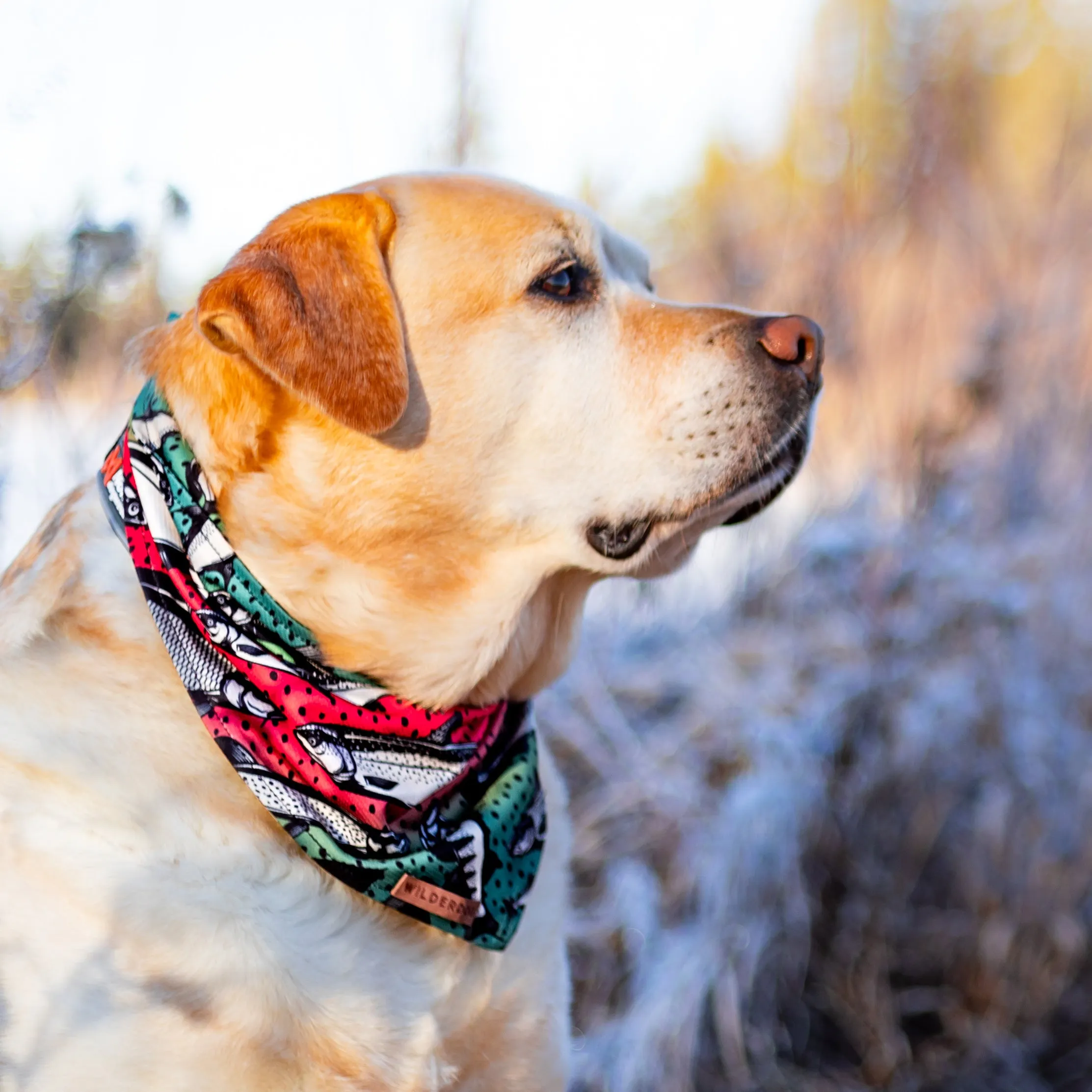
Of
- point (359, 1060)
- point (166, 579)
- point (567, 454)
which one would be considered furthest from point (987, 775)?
point (166, 579)

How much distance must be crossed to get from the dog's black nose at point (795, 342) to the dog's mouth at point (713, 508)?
0.35ft

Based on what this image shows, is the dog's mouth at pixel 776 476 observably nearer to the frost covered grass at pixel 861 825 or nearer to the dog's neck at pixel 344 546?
the dog's neck at pixel 344 546

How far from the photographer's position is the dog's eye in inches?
78.2

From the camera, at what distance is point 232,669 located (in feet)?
5.79

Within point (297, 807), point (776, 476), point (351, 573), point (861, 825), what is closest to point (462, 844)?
point (297, 807)

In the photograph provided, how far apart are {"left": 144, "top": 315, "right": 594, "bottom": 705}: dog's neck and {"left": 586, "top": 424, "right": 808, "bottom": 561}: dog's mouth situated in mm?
124

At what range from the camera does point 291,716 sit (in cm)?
177

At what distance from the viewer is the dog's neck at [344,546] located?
183 centimetres

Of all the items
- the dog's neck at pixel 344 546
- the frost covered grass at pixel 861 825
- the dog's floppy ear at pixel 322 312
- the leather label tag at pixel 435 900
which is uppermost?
the dog's floppy ear at pixel 322 312

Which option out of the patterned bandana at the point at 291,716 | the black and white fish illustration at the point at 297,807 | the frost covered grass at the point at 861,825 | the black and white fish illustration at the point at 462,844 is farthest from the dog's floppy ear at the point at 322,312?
the frost covered grass at the point at 861,825

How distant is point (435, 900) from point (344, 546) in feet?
1.89

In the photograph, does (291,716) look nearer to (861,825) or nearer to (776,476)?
(776,476)

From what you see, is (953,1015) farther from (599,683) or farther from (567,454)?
(567,454)

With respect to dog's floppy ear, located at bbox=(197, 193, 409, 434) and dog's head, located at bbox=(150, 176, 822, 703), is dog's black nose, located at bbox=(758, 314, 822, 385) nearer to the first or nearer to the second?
dog's head, located at bbox=(150, 176, 822, 703)
